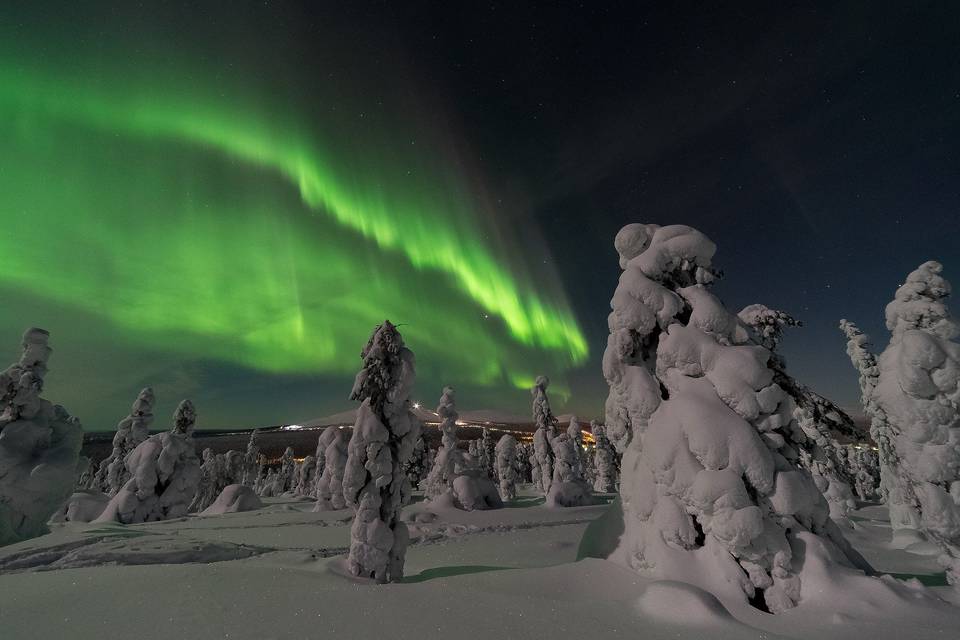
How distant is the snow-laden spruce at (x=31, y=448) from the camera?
48.7ft

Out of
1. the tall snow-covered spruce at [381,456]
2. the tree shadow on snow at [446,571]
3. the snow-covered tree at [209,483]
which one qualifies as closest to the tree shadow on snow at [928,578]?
the tree shadow on snow at [446,571]

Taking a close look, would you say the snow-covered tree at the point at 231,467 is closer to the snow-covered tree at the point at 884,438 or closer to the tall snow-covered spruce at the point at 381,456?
the tall snow-covered spruce at the point at 381,456

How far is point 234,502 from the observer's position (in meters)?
31.4

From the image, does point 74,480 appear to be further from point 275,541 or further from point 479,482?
point 479,482

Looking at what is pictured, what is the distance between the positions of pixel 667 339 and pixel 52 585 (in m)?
10.6

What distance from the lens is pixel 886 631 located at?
441 centimetres

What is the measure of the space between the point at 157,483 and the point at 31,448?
11.0m

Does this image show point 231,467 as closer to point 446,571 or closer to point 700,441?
point 446,571

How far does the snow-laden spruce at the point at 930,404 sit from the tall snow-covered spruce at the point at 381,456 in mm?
11300

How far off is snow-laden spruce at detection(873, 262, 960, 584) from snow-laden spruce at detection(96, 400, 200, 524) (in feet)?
111

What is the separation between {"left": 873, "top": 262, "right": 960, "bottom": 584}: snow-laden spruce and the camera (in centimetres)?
861

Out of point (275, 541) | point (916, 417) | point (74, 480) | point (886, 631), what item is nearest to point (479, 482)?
point (275, 541)

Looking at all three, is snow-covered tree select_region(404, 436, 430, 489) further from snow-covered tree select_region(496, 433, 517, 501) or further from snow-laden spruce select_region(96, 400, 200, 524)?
snow-laden spruce select_region(96, 400, 200, 524)

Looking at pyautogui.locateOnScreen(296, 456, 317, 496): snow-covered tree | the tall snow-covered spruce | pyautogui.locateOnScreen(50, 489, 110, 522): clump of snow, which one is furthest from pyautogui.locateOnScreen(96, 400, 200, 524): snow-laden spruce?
pyautogui.locateOnScreen(296, 456, 317, 496): snow-covered tree
